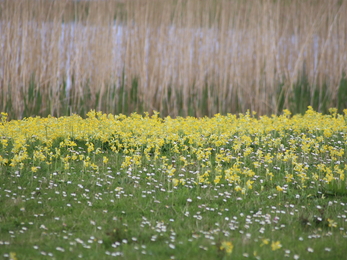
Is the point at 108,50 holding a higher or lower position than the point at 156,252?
higher

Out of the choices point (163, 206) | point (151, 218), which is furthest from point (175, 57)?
point (151, 218)

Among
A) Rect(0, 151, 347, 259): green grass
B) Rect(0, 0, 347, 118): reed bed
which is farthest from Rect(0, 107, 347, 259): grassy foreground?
Rect(0, 0, 347, 118): reed bed

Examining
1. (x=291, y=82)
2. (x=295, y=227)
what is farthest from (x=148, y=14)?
(x=295, y=227)

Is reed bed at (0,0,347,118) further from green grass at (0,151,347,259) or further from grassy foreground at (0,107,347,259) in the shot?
green grass at (0,151,347,259)

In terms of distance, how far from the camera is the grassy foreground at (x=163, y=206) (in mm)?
3799

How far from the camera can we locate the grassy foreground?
380cm

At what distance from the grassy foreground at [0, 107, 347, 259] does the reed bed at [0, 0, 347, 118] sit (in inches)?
114

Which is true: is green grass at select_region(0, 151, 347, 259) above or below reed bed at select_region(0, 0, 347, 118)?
below

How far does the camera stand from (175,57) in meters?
10.3

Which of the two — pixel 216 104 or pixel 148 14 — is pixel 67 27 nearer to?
pixel 148 14

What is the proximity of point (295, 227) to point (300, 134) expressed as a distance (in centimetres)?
356

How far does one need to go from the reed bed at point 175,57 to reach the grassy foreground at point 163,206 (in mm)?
2908

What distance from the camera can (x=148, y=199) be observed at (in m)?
5.11

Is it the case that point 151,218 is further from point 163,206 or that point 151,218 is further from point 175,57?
point 175,57
